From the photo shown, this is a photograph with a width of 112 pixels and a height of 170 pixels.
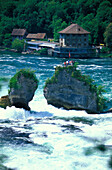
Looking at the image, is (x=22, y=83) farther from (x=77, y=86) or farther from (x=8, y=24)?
(x=8, y=24)

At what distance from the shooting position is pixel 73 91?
36469 mm

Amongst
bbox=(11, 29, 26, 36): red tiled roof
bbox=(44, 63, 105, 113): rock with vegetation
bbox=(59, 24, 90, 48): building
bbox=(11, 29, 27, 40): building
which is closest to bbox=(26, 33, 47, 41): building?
bbox=(11, 29, 27, 40): building

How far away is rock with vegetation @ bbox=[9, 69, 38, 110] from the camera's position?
117 ft

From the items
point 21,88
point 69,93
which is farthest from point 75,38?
point 21,88

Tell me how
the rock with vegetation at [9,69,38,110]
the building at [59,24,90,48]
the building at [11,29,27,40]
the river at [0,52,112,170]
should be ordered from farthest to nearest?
the building at [11,29,27,40], the building at [59,24,90,48], the rock with vegetation at [9,69,38,110], the river at [0,52,112,170]

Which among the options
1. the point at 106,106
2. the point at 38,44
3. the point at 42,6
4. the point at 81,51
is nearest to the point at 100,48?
the point at 81,51

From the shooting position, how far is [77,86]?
36281mm

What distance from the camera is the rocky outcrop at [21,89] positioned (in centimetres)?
3566

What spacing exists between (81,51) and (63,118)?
2609 inches

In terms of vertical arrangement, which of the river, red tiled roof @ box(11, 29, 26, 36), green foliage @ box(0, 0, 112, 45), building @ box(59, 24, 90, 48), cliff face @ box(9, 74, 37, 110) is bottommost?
the river

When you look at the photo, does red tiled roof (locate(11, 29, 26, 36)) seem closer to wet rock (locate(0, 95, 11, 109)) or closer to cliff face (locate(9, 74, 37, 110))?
wet rock (locate(0, 95, 11, 109))

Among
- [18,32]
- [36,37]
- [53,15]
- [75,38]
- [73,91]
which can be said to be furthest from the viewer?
[53,15]

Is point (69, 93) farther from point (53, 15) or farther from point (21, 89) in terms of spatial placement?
point (53, 15)

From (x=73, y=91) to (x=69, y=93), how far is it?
1.66ft
